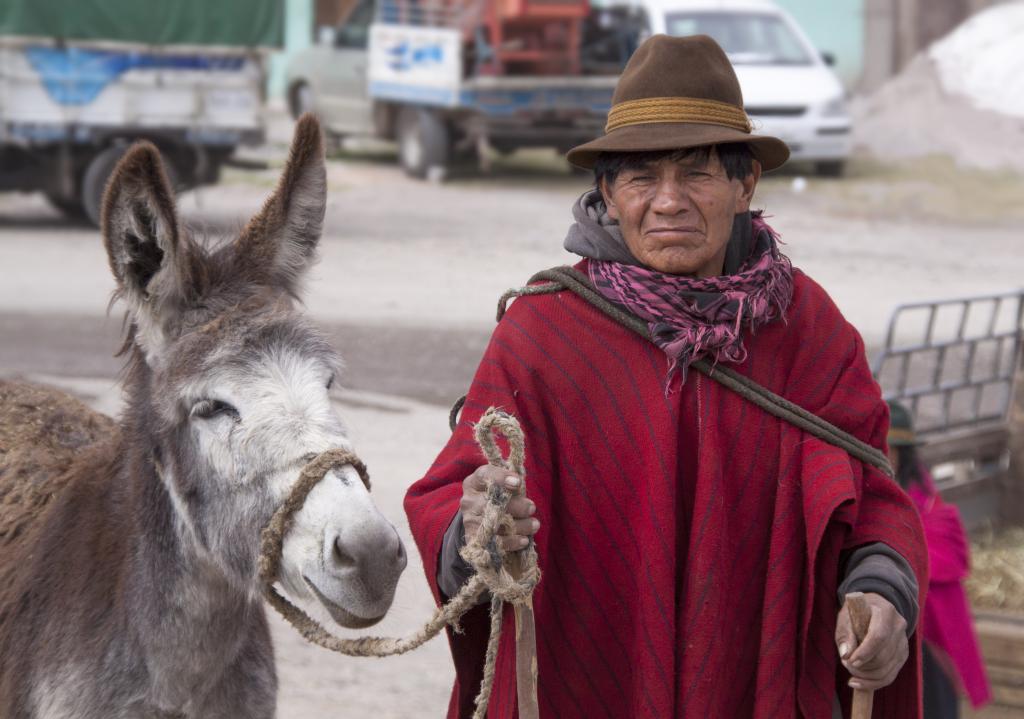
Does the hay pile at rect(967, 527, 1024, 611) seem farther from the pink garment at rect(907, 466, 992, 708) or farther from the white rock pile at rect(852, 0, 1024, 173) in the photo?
the white rock pile at rect(852, 0, 1024, 173)

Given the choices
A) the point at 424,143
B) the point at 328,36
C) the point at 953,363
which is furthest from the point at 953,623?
the point at 328,36

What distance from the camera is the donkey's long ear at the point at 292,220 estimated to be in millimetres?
3152

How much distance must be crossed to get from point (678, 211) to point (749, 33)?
56.3 ft

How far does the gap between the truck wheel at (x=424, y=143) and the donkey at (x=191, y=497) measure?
15.7 meters

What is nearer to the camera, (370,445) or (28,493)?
(28,493)

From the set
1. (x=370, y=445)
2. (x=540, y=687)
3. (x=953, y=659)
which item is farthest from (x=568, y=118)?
(x=540, y=687)

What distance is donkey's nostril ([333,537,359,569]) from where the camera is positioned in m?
2.63

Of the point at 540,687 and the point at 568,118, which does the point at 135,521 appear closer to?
the point at 540,687

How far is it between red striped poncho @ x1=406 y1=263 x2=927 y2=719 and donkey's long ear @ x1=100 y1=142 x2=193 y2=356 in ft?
2.36

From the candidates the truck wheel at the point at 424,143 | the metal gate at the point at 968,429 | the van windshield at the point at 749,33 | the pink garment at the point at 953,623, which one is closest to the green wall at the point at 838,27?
the van windshield at the point at 749,33

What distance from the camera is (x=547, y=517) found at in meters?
2.69

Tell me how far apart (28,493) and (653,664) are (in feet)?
5.69

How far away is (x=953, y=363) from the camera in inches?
392

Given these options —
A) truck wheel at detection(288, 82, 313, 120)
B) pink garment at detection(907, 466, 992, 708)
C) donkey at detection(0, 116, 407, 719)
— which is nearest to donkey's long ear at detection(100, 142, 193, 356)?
donkey at detection(0, 116, 407, 719)
